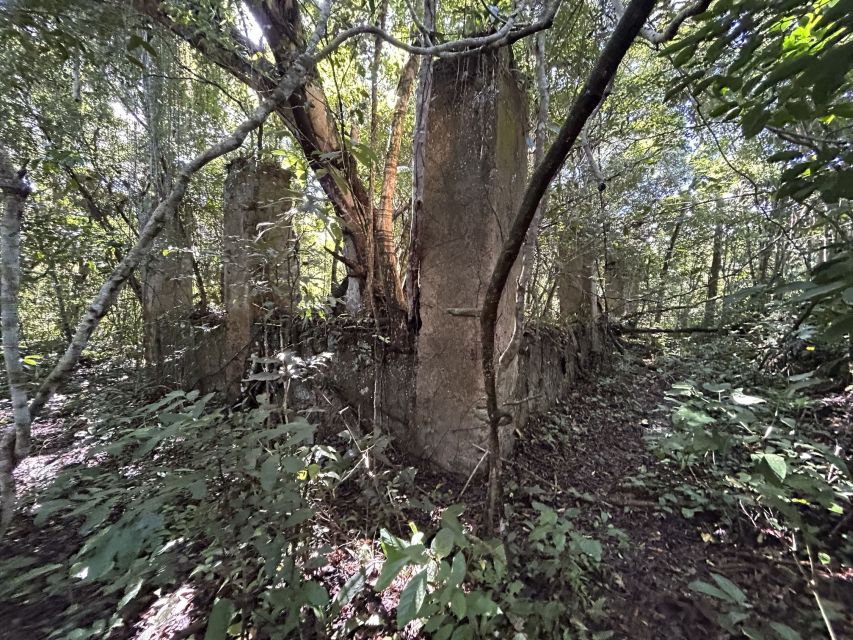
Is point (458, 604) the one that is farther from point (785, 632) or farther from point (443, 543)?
point (785, 632)

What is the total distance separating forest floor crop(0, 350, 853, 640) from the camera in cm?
137

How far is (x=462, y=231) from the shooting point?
235 centimetres

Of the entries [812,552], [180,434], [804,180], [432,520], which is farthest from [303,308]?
[812,552]

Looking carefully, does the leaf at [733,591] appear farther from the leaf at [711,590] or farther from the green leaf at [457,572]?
the green leaf at [457,572]

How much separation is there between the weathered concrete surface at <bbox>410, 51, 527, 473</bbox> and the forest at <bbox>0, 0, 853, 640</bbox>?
0.8 inches

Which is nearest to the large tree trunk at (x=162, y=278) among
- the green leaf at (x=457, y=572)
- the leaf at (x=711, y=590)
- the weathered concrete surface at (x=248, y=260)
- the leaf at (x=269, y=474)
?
the weathered concrete surface at (x=248, y=260)

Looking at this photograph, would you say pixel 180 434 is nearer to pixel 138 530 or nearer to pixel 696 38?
pixel 138 530

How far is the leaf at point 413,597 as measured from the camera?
1.08 metres

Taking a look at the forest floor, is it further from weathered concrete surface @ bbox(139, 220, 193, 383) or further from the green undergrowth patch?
weathered concrete surface @ bbox(139, 220, 193, 383)

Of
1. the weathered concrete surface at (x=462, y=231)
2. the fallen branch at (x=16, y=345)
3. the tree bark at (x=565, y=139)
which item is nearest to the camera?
the tree bark at (x=565, y=139)

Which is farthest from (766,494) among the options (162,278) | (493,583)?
(162,278)

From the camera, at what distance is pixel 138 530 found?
109 cm

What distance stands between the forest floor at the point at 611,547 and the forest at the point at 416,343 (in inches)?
0.6

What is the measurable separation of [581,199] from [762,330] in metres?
2.45
